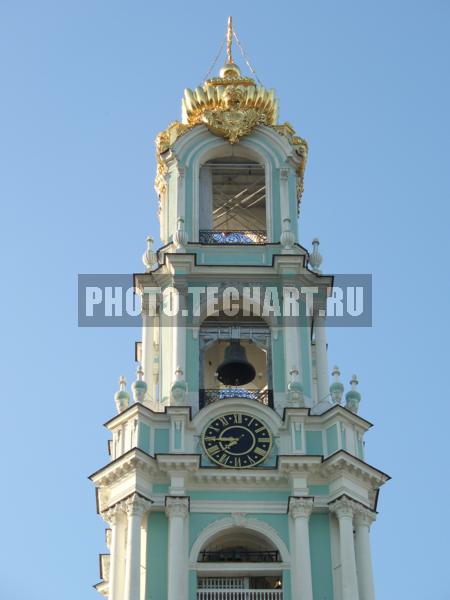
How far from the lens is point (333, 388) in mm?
33969

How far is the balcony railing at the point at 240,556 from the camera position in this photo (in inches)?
1257

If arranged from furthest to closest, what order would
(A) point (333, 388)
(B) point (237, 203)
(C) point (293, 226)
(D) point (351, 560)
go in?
(B) point (237, 203) < (C) point (293, 226) < (A) point (333, 388) < (D) point (351, 560)

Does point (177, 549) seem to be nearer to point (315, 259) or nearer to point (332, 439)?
point (332, 439)

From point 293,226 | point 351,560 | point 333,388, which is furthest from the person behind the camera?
point 293,226

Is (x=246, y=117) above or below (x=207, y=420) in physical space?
above

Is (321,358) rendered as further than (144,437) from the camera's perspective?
Yes

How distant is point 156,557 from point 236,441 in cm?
276

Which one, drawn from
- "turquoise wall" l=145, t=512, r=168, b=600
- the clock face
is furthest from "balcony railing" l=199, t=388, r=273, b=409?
"turquoise wall" l=145, t=512, r=168, b=600

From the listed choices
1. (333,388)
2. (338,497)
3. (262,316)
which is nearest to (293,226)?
→ (262,316)

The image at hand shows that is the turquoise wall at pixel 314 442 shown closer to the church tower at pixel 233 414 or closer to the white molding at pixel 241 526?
the church tower at pixel 233 414

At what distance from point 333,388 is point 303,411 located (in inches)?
38.3

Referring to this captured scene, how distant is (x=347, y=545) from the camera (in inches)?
1241

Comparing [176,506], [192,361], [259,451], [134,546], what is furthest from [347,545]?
[192,361]

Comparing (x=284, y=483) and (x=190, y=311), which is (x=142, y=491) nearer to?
(x=284, y=483)
